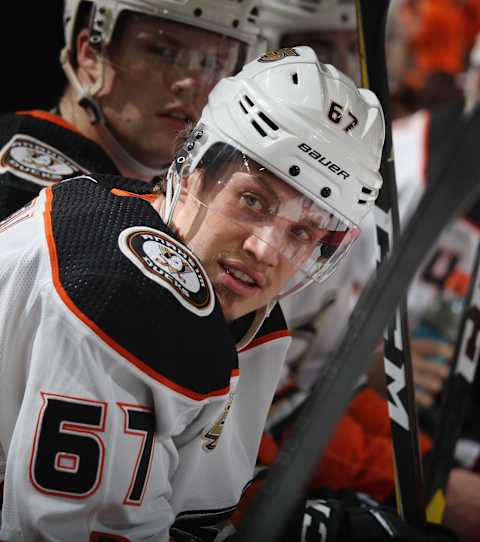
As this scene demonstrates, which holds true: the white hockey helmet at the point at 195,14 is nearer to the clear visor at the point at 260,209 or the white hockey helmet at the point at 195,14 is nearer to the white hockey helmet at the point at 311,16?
the clear visor at the point at 260,209

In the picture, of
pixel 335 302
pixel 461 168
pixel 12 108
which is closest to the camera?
pixel 461 168

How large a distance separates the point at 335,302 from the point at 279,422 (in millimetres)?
443

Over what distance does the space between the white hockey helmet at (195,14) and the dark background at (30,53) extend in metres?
0.95

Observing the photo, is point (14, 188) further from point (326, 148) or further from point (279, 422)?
point (279, 422)

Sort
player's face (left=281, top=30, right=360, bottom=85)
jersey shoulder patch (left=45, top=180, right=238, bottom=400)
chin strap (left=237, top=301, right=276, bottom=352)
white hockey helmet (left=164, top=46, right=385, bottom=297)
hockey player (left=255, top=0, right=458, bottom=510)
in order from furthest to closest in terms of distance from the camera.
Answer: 1. player's face (left=281, top=30, right=360, bottom=85)
2. hockey player (left=255, top=0, right=458, bottom=510)
3. chin strap (left=237, top=301, right=276, bottom=352)
4. white hockey helmet (left=164, top=46, right=385, bottom=297)
5. jersey shoulder patch (left=45, top=180, right=238, bottom=400)

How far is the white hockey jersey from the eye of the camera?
3.31ft

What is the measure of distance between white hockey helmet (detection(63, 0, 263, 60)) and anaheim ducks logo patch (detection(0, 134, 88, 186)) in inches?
9.1

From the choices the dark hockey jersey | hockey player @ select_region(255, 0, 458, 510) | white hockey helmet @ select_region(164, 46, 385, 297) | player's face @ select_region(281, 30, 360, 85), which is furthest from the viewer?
player's face @ select_region(281, 30, 360, 85)

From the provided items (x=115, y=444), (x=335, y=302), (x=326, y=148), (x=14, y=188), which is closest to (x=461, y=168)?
(x=326, y=148)

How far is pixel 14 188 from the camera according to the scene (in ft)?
4.75

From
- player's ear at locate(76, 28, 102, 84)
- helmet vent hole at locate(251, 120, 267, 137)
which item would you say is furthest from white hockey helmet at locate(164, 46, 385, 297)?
player's ear at locate(76, 28, 102, 84)

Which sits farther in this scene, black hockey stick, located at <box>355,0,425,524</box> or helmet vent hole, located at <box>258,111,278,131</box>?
black hockey stick, located at <box>355,0,425,524</box>

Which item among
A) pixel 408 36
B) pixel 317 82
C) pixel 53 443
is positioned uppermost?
pixel 408 36

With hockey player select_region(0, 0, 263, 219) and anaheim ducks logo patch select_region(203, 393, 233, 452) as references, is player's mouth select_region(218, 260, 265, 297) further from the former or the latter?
hockey player select_region(0, 0, 263, 219)
